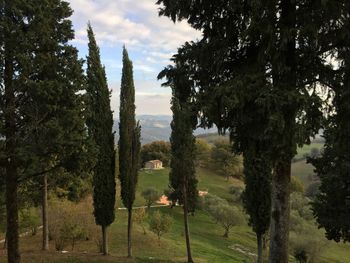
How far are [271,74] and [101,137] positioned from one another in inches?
617

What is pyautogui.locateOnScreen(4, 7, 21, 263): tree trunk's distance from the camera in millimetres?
13406

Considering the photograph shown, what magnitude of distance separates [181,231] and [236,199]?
92.1ft

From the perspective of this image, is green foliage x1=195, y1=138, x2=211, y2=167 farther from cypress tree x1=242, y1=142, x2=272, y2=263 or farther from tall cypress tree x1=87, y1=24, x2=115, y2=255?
cypress tree x1=242, y1=142, x2=272, y2=263

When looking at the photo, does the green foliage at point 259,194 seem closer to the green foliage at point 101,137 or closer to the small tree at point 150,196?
the green foliage at point 101,137

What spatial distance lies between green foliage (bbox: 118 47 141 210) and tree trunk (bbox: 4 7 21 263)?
10.4 metres

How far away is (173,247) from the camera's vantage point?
113 feet

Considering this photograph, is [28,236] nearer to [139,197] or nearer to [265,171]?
[265,171]

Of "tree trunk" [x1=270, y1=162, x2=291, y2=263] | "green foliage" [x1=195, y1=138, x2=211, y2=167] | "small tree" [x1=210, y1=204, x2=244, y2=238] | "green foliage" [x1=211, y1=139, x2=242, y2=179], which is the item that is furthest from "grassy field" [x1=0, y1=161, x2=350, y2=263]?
"green foliage" [x1=195, y1=138, x2=211, y2=167]

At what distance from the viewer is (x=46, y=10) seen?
46.8 feet

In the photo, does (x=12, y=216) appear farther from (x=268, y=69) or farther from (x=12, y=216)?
(x=268, y=69)

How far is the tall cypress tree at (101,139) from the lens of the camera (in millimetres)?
23969

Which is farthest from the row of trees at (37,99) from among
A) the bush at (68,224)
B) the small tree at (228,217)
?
the small tree at (228,217)

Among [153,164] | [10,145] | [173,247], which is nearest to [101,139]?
[10,145]

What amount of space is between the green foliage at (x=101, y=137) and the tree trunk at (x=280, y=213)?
15.0 m
